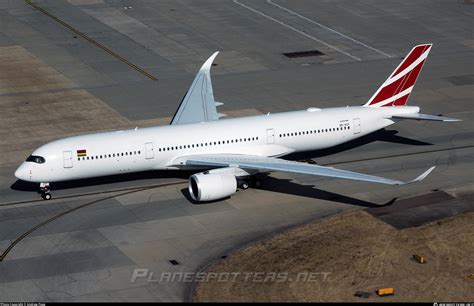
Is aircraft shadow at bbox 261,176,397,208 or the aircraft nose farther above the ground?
the aircraft nose

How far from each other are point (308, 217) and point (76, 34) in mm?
Result: 50738

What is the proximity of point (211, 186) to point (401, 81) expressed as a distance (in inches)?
788

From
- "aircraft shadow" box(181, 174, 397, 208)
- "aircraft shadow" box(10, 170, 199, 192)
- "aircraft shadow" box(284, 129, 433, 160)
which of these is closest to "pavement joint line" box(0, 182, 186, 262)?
"aircraft shadow" box(10, 170, 199, 192)

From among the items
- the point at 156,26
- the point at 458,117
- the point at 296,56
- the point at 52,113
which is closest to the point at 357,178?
the point at 458,117

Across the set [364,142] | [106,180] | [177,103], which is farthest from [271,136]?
[177,103]

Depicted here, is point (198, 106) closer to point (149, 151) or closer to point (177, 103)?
point (149, 151)

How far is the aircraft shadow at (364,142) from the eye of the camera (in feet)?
253

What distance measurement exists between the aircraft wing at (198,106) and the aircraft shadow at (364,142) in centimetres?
724

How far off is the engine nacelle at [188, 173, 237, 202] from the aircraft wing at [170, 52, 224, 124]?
33.3 ft

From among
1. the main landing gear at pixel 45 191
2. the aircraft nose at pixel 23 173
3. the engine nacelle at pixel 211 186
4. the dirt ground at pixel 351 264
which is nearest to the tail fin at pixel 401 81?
the dirt ground at pixel 351 264

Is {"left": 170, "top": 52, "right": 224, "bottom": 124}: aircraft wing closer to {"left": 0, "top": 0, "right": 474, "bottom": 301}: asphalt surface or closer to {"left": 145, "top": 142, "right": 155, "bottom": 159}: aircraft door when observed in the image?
{"left": 0, "top": 0, "right": 474, "bottom": 301}: asphalt surface

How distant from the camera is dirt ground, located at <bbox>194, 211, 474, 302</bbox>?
181 feet

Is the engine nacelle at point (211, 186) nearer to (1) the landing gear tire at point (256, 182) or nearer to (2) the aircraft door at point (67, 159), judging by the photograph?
(1) the landing gear tire at point (256, 182)

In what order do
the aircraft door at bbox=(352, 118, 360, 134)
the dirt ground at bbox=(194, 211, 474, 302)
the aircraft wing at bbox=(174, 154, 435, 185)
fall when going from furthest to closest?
1. the aircraft door at bbox=(352, 118, 360, 134)
2. the aircraft wing at bbox=(174, 154, 435, 185)
3. the dirt ground at bbox=(194, 211, 474, 302)
